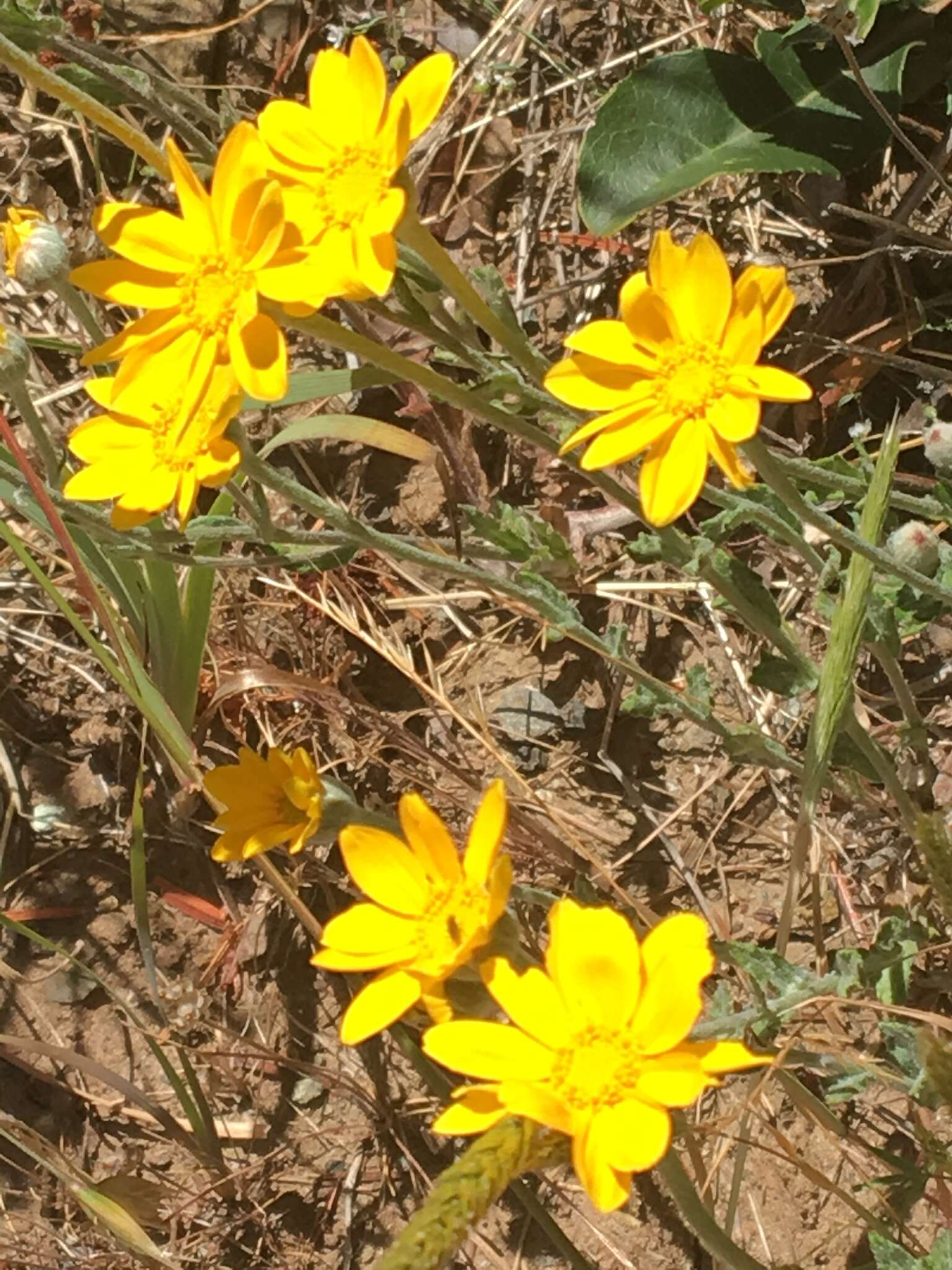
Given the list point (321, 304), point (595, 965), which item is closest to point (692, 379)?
point (321, 304)

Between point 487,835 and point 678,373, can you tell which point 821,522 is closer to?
point 678,373

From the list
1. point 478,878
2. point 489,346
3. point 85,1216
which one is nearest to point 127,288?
point 478,878

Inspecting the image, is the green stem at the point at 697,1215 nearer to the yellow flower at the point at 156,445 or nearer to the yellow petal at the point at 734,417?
the yellow petal at the point at 734,417

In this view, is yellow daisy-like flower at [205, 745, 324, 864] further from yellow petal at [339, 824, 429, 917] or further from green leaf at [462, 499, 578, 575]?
green leaf at [462, 499, 578, 575]

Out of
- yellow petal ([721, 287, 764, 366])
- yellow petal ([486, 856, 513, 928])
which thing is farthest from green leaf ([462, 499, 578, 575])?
yellow petal ([486, 856, 513, 928])

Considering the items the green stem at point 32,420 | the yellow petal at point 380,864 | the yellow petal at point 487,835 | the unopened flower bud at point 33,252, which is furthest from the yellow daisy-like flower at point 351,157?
the yellow petal at point 380,864

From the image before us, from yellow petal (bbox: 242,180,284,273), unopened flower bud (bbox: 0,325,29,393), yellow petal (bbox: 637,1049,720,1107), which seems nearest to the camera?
yellow petal (bbox: 637,1049,720,1107)
